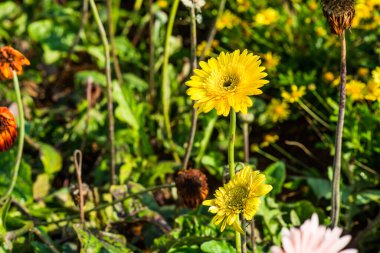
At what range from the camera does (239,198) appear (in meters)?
1.39

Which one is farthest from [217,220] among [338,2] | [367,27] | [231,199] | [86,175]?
[367,27]

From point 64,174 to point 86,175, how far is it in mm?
93

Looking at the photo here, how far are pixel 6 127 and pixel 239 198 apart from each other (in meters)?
0.69

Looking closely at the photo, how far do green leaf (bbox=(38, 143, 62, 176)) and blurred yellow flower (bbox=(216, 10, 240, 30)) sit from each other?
0.98m

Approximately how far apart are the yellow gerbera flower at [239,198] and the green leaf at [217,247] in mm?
425

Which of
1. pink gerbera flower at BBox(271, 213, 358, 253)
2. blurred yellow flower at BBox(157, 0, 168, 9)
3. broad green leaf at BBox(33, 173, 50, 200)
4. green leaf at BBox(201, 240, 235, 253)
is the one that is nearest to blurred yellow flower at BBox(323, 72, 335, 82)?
blurred yellow flower at BBox(157, 0, 168, 9)

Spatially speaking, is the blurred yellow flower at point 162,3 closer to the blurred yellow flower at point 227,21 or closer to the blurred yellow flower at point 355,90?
the blurred yellow flower at point 227,21

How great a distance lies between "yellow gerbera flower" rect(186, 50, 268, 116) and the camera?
1.37 meters

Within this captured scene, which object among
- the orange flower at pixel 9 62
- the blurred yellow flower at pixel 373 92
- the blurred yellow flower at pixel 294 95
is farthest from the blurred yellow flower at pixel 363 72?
the orange flower at pixel 9 62

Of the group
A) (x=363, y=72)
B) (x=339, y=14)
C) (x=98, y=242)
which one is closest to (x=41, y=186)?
(x=98, y=242)

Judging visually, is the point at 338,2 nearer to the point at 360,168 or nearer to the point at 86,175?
the point at 360,168

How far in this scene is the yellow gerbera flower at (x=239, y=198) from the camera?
1.36 m

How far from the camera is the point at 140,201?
2277 millimetres

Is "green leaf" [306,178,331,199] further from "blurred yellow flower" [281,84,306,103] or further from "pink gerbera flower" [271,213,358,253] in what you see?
"pink gerbera flower" [271,213,358,253]
